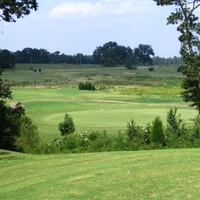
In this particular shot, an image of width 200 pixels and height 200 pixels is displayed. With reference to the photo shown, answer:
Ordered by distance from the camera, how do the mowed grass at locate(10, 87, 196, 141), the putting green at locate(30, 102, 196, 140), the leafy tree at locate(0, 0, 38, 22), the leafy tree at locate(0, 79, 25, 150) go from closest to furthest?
the leafy tree at locate(0, 0, 38, 22)
the leafy tree at locate(0, 79, 25, 150)
the putting green at locate(30, 102, 196, 140)
the mowed grass at locate(10, 87, 196, 141)

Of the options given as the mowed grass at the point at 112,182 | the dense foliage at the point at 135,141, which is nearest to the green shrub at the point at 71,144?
the dense foliage at the point at 135,141

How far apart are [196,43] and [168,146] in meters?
11.5

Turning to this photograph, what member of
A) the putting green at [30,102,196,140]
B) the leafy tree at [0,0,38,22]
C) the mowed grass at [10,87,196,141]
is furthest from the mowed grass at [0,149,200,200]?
the putting green at [30,102,196,140]

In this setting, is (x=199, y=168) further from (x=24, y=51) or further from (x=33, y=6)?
(x=24, y=51)

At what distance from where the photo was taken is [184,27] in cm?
3550

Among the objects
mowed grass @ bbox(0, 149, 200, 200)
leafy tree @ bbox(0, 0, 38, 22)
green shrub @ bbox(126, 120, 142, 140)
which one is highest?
leafy tree @ bbox(0, 0, 38, 22)

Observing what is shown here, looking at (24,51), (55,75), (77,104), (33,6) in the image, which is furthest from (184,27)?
(24,51)

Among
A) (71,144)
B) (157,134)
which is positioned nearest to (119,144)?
(157,134)

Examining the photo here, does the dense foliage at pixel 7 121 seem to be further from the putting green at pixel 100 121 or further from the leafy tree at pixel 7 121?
the putting green at pixel 100 121

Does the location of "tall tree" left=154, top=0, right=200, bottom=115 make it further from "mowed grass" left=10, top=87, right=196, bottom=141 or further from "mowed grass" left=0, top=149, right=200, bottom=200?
"mowed grass" left=0, top=149, right=200, bottom=200

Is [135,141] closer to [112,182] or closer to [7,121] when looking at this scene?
[7,121]

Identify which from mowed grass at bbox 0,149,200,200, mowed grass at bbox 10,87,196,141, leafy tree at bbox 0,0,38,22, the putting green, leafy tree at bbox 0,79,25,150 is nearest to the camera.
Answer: mowed grass at bbox 0,149,200,200

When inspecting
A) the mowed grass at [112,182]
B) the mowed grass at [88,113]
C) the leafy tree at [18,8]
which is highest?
the leafy tree at [18,8]

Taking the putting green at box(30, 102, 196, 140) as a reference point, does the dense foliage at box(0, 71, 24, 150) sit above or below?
above
